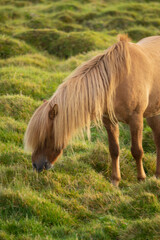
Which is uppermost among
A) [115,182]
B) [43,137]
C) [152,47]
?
[152,47]

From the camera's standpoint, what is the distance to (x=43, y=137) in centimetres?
382

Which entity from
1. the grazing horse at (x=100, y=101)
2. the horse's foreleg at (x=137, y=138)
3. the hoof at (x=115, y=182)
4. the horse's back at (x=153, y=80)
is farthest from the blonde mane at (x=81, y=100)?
the hoof at (x=115, y=182)

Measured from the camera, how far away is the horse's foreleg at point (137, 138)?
13.7 feet

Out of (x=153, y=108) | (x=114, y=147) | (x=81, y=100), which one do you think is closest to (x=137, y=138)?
(x=114, y=147)

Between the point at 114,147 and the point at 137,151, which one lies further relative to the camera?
the point at 114,147

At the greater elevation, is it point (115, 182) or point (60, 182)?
point (60, 182)

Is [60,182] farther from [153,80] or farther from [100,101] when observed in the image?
[153,80]

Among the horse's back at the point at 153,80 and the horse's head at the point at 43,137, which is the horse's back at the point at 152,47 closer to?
the horse's back at the point at 153,80

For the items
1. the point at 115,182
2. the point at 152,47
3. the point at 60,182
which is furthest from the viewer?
the point at 152,47

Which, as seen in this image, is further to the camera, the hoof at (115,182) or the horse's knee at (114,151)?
the horse's knee at (114,151)

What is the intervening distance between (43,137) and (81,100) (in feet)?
1.81

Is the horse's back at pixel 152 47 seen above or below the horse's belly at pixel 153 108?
above

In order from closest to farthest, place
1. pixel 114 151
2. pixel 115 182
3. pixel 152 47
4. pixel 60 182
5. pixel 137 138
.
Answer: pixel 60 182 → pixel 137 138 → pixel 115 182 → pixel 114 151 → pixel 152 47

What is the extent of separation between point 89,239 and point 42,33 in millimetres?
8255
